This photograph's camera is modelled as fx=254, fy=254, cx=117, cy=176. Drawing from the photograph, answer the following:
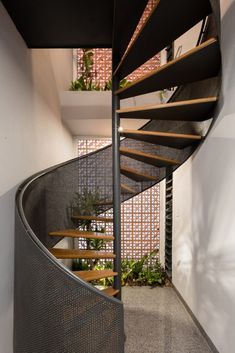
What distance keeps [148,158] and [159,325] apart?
1975 mm

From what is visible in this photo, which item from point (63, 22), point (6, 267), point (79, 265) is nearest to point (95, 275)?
point (6, 267)

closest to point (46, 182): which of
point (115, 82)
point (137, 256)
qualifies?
point (115, 82)

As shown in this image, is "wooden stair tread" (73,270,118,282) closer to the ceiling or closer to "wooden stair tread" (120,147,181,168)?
"wooden stair tread" (120,147,181,168)

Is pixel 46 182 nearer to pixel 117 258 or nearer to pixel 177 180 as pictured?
pixel 117 258

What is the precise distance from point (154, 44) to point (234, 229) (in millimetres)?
1679

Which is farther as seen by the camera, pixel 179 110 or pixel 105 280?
pixel 105 280

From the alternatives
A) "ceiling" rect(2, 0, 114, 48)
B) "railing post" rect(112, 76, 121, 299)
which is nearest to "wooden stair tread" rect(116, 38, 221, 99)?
"railing post" rect(112, 76, 121, 299)

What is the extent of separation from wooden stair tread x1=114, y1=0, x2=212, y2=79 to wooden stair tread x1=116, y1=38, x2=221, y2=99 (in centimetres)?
19

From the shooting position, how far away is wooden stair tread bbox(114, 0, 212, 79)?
70.1 inches

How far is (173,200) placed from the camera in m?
4.23

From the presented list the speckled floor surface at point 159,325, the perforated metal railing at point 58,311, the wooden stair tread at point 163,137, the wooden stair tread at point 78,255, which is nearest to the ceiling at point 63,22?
the wooden stair tread at point 163,137

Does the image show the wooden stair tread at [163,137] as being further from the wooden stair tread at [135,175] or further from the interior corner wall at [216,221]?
the wooden stair tread at [135,175]

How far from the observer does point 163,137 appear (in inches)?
108

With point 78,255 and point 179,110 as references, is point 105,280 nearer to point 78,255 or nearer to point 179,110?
point 78,255
